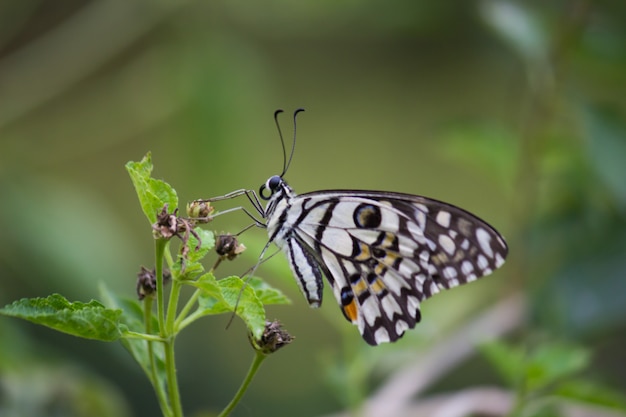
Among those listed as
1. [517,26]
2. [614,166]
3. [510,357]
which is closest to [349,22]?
[517,26]

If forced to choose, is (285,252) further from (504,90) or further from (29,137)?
(504,90)

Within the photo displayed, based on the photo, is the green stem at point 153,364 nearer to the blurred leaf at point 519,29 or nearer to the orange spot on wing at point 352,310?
the orange spot on wing at point 352,310

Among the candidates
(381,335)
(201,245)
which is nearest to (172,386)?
(201,245)

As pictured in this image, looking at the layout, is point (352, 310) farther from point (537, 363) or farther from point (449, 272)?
point (537, 363)

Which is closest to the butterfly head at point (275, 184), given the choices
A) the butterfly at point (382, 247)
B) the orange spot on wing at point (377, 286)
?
the butterfly at point (382, 247)

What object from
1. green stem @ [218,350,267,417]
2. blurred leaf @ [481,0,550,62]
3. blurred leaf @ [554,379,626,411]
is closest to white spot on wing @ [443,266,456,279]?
blurred leaf @ [554,379,626,411]

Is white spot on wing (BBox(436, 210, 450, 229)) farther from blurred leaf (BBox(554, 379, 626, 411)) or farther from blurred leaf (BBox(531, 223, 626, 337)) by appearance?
blurred leaf (BBox(531, 223, 626, 337))
